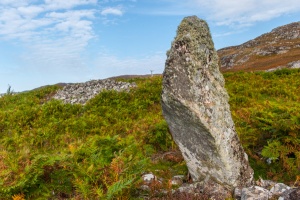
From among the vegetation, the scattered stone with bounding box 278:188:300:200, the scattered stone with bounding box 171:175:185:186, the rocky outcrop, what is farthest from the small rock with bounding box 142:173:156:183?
the rocky outcrop

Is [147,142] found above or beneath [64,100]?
beneath

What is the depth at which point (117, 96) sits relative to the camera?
68.1 ft

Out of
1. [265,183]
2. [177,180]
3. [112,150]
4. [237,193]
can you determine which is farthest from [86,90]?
[237,193]

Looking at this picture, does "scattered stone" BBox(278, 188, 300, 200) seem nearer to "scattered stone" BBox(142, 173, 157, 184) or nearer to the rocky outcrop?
"scattered stone" BBox(142, 173, 157, 184)

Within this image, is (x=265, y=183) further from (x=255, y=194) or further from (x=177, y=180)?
(x=177, y=180)

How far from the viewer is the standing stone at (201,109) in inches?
260

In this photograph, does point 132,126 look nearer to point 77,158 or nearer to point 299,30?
point 77,158

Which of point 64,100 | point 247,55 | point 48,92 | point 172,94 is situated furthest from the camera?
point 247,55

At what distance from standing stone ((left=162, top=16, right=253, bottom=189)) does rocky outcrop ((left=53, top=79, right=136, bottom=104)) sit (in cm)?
1550

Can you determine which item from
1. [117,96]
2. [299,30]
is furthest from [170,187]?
[299,30]

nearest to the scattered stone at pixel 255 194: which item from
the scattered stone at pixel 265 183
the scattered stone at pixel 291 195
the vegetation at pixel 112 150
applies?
the scattered stone at pixel 291 195

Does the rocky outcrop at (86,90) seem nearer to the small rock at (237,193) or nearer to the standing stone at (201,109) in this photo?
the standing stone at (201,109)

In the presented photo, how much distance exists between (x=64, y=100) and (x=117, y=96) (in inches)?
185

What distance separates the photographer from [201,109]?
6.58 meters
